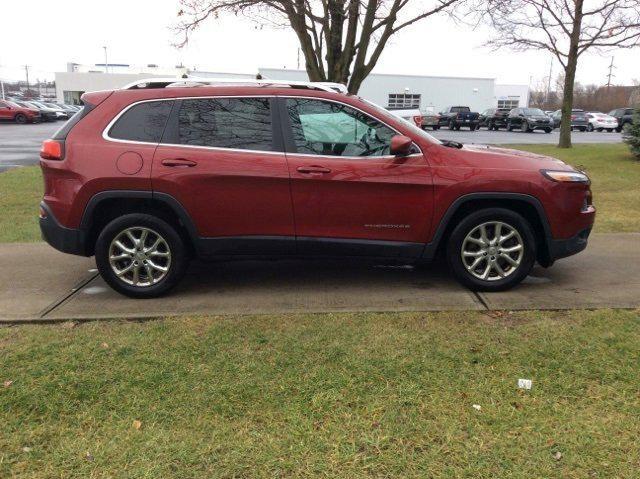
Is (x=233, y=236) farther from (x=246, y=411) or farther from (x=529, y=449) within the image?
(x=529, y=449)

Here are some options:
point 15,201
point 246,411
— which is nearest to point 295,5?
point 15,201

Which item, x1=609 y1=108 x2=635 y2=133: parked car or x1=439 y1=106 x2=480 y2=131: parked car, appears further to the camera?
A: x1=439 y1=106 x2=480 y2=131: parked car

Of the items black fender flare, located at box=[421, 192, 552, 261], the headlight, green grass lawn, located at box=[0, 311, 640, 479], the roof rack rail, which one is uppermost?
the roof rack rail

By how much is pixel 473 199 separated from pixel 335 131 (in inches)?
49.7

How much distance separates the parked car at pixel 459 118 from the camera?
126ft

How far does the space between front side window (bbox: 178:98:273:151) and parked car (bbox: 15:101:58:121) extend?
4126 cm

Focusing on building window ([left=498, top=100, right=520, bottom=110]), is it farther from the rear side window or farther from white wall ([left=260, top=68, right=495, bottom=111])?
the rear side window

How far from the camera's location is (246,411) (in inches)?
118

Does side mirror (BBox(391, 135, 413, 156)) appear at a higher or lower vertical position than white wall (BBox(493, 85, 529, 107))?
lower

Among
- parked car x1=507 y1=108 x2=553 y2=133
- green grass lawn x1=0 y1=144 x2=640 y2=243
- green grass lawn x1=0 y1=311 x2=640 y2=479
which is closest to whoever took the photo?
green grass lawn x1=0 y1=311 x2=640 y2=479

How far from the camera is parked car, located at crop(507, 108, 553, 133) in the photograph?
34.2m

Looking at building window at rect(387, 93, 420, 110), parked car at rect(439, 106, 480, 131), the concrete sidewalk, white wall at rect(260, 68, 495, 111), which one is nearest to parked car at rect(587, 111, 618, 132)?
parked car at rect(439, 106, 480, 131)

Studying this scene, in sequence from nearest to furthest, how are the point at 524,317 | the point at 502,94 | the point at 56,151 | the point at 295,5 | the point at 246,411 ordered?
the point at 246,411
the point at 524,317
the point at 56,151
the point at 295,5
the point at 502,94

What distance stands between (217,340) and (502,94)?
64.9 metres
